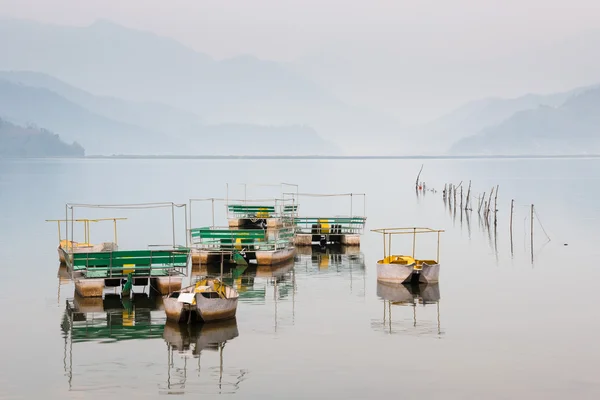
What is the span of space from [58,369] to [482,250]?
36561 mm

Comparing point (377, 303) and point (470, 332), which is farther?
point (377, 303)

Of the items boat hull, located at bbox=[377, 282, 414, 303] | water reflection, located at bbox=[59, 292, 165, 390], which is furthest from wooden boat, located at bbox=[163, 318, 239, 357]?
boat hull, located at bbox=[377, 282, 414, 303]

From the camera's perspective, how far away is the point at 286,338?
3186 centimetres

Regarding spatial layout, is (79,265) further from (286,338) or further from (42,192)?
(42,192)

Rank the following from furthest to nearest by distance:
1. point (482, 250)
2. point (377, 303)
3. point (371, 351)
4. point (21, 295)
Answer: point (482, 250), point (21, 295), point (377, 303), point (371, 351)

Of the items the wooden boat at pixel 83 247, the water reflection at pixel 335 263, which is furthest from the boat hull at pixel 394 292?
the wooden boat at pixel 83 247

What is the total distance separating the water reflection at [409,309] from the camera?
3362 centimetres

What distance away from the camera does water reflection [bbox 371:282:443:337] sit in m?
33.6

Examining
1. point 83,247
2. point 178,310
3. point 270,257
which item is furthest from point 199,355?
point 83,247

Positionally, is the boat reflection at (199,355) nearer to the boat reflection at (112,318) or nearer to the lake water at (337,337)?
the lake water at (337,337)

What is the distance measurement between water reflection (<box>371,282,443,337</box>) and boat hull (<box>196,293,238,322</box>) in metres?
5.71

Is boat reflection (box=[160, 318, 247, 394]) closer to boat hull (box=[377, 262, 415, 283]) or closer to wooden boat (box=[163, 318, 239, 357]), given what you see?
wooden boat (box=[163, 318, 239, 357])

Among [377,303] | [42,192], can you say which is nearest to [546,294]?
[377,303]

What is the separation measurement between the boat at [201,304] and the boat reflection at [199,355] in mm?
296
